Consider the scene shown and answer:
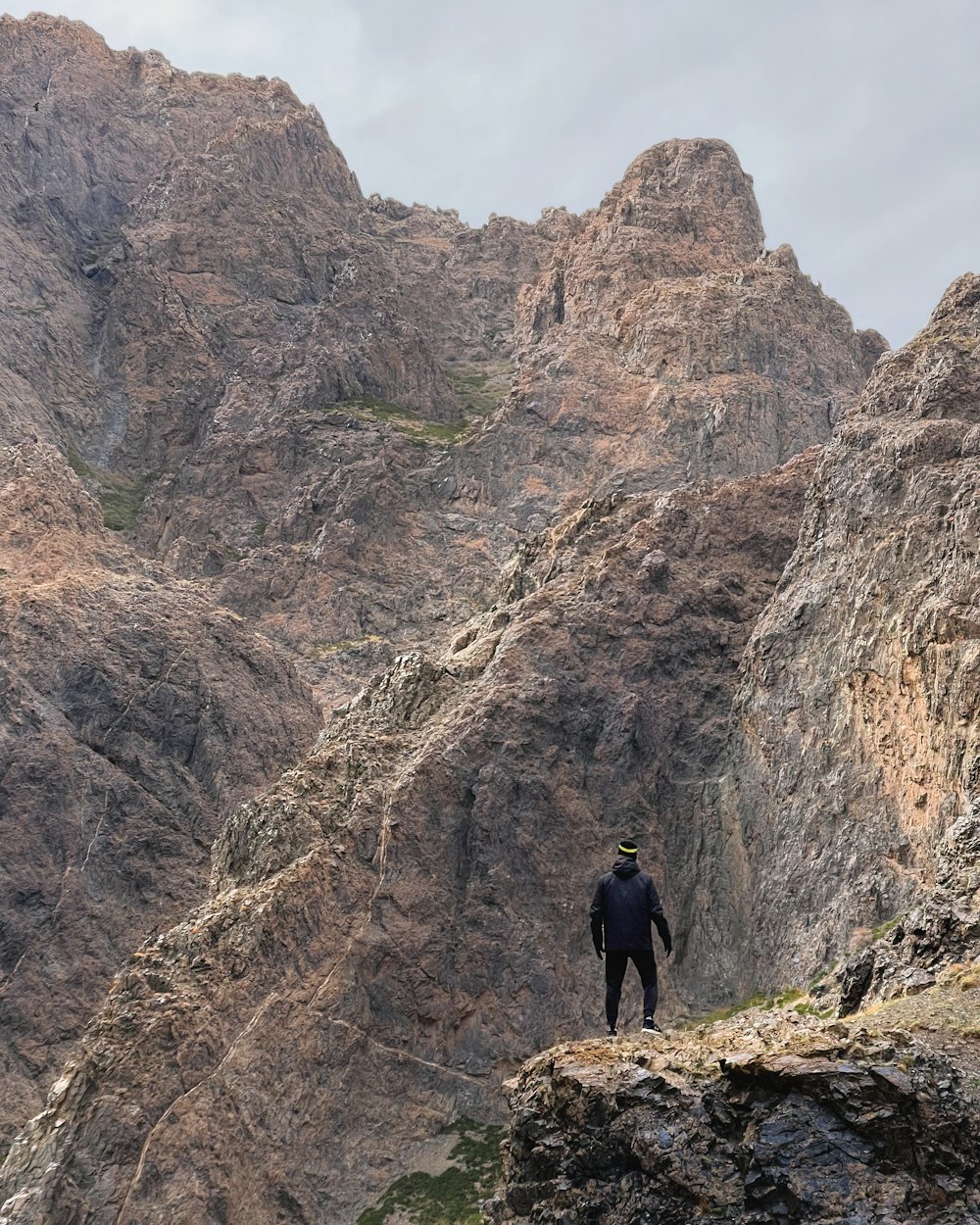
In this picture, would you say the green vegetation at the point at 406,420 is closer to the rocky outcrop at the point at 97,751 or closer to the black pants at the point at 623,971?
the rocky outcrop at the point at 97,751

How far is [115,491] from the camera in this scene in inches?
4021

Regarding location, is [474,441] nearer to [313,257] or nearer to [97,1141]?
[313,257]

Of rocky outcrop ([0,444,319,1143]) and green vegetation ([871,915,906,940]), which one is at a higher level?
rocky outcrop ([0,444,319,1143])

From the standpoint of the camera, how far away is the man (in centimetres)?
2067

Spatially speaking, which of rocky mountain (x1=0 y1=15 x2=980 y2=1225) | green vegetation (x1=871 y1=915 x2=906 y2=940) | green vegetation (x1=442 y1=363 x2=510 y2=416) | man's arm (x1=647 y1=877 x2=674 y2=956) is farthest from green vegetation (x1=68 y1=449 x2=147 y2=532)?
man's arm (x1=647 y1=877 x2=674 y2=956)

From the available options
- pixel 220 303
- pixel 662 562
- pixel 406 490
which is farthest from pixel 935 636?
pixel 220 303

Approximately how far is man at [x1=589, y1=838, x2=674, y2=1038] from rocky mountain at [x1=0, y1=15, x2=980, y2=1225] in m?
1.70

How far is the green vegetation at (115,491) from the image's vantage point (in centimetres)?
9831

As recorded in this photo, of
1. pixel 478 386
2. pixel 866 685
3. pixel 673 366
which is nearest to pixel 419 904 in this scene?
pixel 866 685

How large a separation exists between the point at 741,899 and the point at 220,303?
8555cm

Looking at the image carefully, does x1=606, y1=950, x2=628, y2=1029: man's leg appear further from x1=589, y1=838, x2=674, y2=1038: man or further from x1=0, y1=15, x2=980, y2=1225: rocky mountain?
x1=0, y1=15, x2=980, y2=1225: rocky mountain

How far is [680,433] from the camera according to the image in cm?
8700

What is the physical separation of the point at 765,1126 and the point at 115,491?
91.5m

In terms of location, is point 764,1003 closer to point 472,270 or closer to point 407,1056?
point 407,1056
